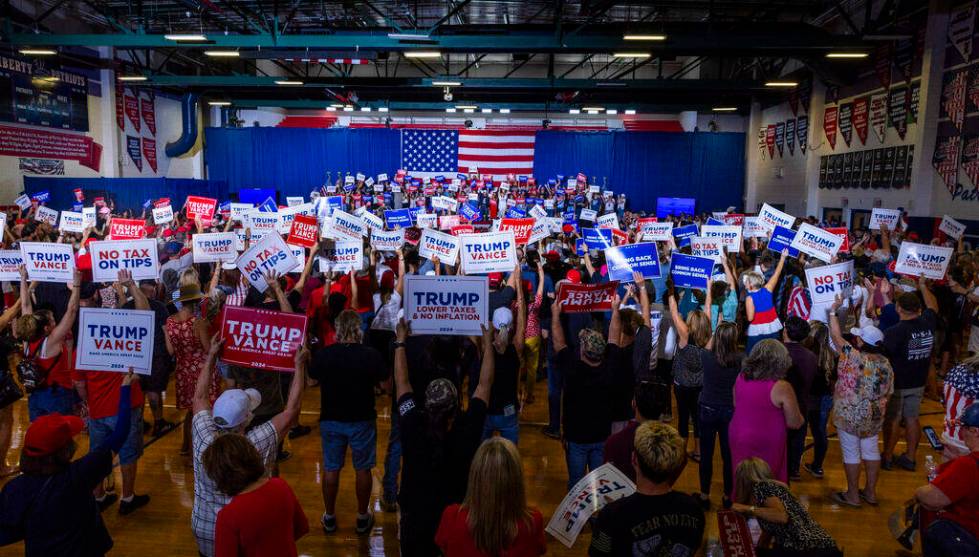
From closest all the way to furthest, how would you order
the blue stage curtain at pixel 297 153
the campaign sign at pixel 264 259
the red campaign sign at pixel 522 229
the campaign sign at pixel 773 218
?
1. the campaign sign at pixel 264 259
2. the red campaign sign at pixel 522 229
3. the campaign sign at pixel 773 218
4. the blue stage curtain at pixel 297 153

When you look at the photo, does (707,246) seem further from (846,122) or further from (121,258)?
(846,122)

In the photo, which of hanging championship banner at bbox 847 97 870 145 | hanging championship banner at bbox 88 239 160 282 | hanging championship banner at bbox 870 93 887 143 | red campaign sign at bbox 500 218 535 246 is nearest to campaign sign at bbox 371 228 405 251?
red campaign sign at bbox 500 218 535 246

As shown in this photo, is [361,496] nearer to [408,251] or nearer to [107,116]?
[408,251]

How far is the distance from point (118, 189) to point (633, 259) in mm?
20456

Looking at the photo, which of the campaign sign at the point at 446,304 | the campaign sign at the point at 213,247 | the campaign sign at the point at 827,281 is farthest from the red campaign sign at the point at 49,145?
the campaign sign at the point at 827,281

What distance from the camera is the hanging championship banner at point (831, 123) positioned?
63.3 ft

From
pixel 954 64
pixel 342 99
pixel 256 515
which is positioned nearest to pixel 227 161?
pixel 342 99

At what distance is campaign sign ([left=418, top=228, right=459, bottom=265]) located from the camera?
7516 millimetres

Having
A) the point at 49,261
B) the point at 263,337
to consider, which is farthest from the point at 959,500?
the point at 49,261

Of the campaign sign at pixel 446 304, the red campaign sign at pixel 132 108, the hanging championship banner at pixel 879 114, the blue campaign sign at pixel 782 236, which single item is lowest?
the campaign sign at pixel 446 304

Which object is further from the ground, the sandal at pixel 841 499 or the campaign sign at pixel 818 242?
the campaign sign at pixel 818 242

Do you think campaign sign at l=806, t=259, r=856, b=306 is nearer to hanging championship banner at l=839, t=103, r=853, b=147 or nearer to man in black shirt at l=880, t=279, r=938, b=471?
man in black shirt at l=880, t=279, r=938, b=471

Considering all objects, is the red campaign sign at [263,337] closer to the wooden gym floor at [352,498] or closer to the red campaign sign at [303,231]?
the wooden gym floor at [352,498]

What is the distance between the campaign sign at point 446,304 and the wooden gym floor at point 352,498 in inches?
70.2
